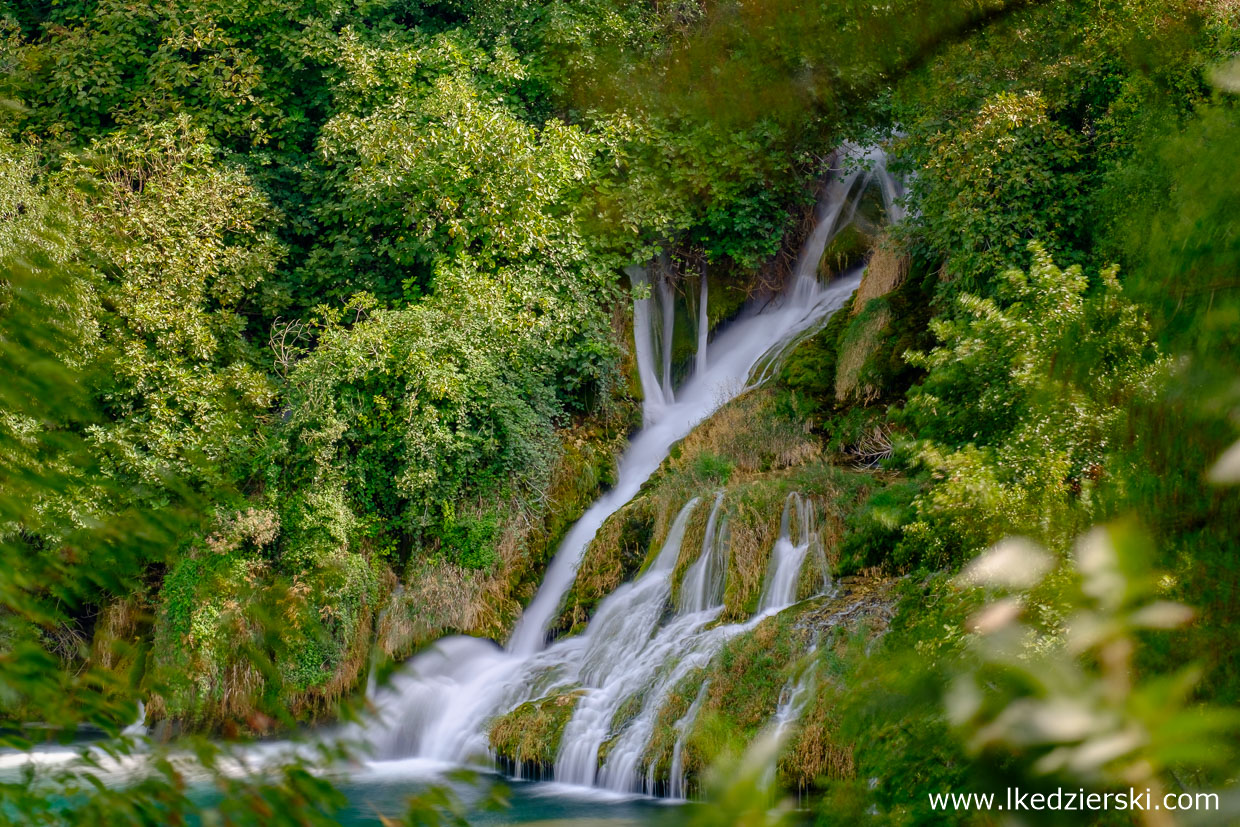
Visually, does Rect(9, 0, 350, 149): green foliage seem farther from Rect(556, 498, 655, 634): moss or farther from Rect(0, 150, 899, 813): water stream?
Rect(556, 498, 655, 634): moss

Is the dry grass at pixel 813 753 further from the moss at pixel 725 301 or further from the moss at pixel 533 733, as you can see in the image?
the moss at pixel 725 301

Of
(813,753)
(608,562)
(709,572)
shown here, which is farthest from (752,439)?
(813,753)

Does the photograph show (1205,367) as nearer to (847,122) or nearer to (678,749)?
(847,122)

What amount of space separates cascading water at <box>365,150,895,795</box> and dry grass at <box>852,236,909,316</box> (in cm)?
113

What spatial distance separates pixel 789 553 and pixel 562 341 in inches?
195

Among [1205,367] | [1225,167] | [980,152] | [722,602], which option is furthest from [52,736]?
[980,152]

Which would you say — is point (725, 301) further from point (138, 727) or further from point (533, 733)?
point (138, 727)

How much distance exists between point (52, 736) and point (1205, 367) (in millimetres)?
1803

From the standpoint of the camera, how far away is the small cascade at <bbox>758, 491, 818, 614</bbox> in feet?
30.9

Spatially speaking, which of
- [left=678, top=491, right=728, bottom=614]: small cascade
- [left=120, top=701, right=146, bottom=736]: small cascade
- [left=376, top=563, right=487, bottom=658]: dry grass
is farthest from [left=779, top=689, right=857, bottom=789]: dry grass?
[left=120, top=701, right=146, bottom=736]: small cascade

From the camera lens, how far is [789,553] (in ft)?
31.6

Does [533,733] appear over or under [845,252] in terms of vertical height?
under

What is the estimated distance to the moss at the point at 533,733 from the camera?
9.04 meters

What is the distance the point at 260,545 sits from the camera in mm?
11484
